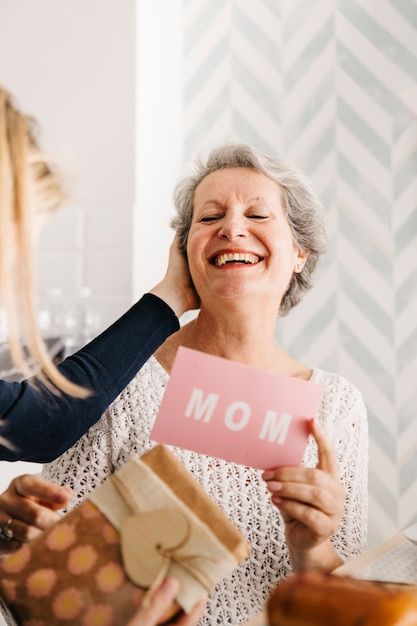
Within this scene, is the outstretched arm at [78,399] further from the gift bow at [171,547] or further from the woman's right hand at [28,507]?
the gift bow at [171,547]

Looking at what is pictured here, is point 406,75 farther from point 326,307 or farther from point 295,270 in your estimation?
point 295,270

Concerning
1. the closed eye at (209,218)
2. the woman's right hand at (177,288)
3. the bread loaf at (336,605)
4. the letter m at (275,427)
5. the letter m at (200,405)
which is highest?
the closed eye at (209,218)

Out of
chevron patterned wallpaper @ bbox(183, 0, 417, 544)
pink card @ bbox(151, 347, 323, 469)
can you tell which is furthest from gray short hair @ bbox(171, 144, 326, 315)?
chevron patterned wallpaper @ bbox(183, 0, 417, 544)

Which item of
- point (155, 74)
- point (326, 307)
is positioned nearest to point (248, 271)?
point (326, 307)

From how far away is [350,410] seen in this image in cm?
152

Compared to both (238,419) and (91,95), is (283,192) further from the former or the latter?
(91,95)

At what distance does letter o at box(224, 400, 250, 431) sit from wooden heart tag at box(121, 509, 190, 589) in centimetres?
22

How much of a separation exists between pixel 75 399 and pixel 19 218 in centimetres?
40

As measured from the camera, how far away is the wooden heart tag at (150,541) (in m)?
0.74

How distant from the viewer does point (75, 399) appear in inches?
44.3

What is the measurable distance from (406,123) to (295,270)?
41.6 inches

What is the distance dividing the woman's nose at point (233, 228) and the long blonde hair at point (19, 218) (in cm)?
61

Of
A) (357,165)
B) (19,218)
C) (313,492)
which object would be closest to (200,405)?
(313,492)

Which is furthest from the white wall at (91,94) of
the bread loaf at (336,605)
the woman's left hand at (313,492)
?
the bread loaf at (336,605)
